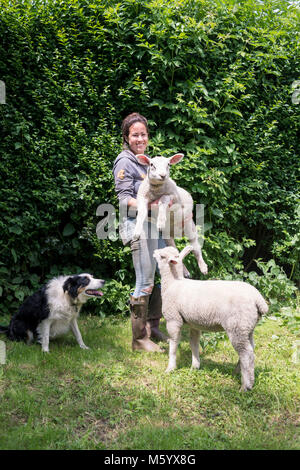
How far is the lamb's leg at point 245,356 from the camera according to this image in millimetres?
3400

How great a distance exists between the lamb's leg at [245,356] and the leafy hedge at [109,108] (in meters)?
2.52

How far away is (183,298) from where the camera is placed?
3764 mm

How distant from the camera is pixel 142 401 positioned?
3.32 metres

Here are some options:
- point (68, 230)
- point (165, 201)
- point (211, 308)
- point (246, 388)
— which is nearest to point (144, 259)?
point (165, 201)

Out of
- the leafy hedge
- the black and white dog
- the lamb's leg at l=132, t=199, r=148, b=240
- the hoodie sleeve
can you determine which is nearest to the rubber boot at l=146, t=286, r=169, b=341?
the black and white dog

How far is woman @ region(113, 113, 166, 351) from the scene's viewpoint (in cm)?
438

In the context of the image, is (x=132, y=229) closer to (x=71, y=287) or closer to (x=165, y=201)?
(x=165, y=201)

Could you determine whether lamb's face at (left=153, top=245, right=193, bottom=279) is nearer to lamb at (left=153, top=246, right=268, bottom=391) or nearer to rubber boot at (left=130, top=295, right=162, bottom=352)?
lamb at (left=153, top=246, right=268, bottom=391)

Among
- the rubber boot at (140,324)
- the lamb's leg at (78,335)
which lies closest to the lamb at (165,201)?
the rubber boot at (140,324)

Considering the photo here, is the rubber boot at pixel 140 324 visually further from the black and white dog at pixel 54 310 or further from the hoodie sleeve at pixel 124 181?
the hoodie sleeve at pixel 124 181

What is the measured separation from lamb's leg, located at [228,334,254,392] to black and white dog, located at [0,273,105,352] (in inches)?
71.5
